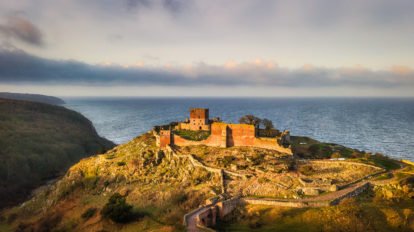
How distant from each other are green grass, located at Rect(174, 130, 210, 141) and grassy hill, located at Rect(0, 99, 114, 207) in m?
29.3

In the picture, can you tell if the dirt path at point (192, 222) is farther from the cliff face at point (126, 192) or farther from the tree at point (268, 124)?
the tree at point (268, 124)

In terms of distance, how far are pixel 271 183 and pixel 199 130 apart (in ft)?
78.6

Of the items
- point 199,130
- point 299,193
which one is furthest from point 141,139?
point 299,193

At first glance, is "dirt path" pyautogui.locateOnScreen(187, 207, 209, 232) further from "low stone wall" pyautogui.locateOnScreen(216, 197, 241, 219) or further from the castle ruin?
the castle ruin

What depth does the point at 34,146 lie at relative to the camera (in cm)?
11488

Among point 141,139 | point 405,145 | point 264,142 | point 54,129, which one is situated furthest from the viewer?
point 54,129

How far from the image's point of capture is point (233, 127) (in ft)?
185

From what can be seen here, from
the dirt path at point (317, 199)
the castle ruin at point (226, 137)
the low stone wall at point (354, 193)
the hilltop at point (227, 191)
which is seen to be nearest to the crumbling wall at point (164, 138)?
the castle ruin at point (226, 137)

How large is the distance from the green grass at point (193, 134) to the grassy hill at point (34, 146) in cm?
2932

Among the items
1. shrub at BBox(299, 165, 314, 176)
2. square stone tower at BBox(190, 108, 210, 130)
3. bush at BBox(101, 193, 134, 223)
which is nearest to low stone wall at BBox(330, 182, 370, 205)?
shrub at BBox(299, 165, 314, 176)

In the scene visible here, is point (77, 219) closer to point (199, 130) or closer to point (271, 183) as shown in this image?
point (199, 130)

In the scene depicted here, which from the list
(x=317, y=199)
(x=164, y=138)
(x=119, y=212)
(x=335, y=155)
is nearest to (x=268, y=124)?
(x=335, y=155)

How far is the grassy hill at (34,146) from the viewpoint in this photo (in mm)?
93375

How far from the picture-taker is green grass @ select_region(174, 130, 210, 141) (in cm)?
6003
